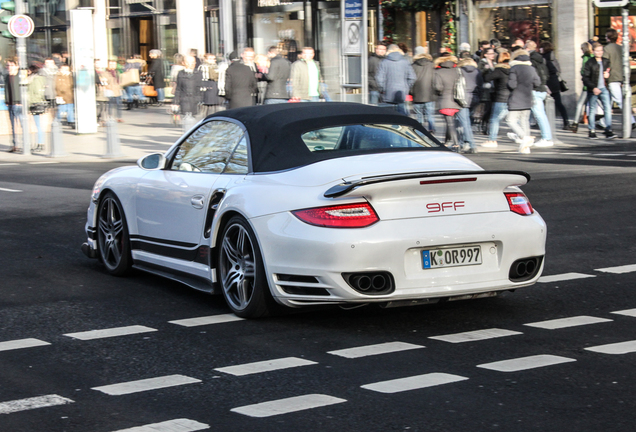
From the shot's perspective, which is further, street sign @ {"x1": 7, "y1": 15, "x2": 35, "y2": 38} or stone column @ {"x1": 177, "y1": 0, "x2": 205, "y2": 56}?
stone column @ {"x1": 177, "y1": 0, "x2": 205, "y2": 56}

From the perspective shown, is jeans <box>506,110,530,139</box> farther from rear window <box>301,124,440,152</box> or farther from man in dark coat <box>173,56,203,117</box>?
rear window <box>301,124,440,152</box>

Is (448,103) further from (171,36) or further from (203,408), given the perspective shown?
(171,36)

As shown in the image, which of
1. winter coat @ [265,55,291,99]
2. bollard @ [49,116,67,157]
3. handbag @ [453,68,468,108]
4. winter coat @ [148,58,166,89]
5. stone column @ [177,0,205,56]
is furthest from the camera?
stone column @ [177,0,205,56]

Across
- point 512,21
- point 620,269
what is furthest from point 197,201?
point 512,21

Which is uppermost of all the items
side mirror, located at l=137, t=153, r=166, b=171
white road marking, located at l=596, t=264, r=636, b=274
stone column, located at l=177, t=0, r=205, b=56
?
stone column, located at l=177, t=0, r=205, b=56

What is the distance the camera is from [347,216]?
6039mm

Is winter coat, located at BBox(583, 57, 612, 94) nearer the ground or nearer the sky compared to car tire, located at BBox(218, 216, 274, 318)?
nearer the sky

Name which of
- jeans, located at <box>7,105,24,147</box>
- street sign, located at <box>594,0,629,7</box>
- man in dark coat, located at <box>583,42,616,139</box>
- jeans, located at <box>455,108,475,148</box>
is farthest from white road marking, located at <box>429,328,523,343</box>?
jeans, located at <box>7,105,24,147</box>

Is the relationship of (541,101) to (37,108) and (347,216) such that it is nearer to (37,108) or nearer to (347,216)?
(37,108)

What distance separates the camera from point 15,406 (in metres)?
4.76

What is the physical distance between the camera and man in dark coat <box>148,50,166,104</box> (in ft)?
116

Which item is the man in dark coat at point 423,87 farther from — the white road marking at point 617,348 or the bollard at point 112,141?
the white road marking at point 617,348

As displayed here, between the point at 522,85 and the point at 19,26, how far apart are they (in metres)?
10.6

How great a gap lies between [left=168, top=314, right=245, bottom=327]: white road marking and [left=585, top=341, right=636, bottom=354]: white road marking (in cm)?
221
